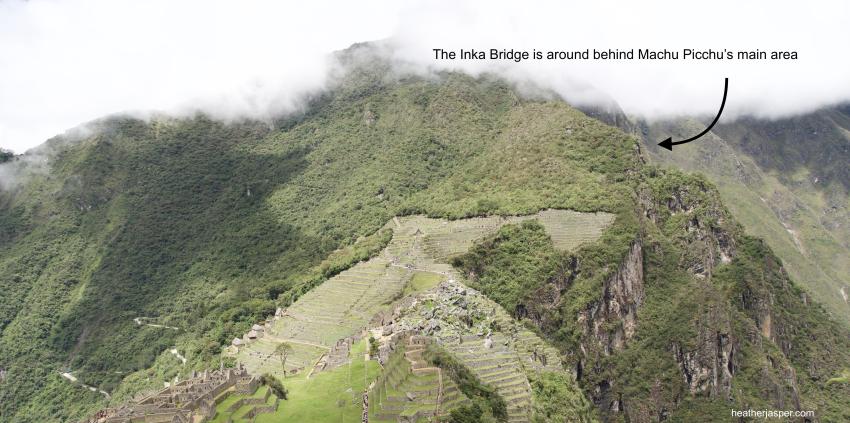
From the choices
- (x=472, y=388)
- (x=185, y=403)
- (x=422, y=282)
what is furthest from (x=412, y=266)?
(x=185, y=403)

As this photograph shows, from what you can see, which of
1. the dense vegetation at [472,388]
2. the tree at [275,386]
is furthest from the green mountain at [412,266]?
the tree at [275,386]

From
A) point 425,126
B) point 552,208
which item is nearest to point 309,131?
point 425,126

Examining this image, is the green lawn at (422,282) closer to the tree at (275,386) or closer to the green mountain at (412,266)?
the green mountain at (412,266)

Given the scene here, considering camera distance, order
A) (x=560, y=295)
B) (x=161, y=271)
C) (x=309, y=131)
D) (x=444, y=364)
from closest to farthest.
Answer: (x=444, y=364)
(x=560, y=295)
(x=161, y=271)
(x=309, y=131)

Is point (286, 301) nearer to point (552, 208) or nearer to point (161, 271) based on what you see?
point (552, 208)

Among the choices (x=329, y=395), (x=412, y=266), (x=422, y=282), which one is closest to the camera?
(x=329, y=395)

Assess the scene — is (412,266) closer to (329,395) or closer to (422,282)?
(422,282)
